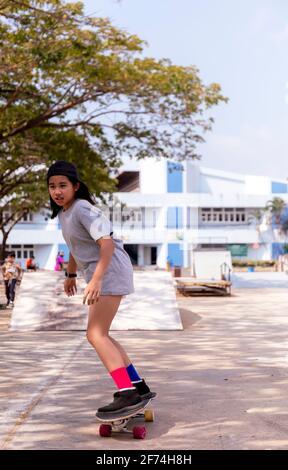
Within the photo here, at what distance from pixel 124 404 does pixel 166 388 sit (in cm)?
162

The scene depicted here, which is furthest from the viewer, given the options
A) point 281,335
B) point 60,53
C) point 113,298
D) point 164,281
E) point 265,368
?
point 60,53

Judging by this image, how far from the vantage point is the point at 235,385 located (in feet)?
21.1

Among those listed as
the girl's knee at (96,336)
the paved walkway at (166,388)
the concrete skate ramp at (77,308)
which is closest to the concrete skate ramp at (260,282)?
the concrete skate ramp at (77,308)

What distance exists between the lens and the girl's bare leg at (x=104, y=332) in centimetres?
476

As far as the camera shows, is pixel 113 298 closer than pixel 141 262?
Yes

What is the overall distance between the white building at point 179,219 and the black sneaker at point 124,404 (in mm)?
55892

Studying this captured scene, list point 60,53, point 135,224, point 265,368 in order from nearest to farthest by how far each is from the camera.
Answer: point 265,368, point 60,53, point 135,224

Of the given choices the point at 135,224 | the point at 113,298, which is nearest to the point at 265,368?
the point at 113,298

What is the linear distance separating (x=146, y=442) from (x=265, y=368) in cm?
318

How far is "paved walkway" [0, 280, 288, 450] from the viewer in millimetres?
4539

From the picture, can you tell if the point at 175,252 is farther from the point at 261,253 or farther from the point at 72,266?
the point at 72,266

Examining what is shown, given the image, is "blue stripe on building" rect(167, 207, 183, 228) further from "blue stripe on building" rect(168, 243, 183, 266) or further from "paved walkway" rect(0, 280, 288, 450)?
"paved walkway" rect(0, 280, 288, 450)

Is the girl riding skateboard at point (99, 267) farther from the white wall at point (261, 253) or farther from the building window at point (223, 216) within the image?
the white wall at point (261, 253)

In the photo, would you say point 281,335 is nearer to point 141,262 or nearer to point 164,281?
point 164,281
